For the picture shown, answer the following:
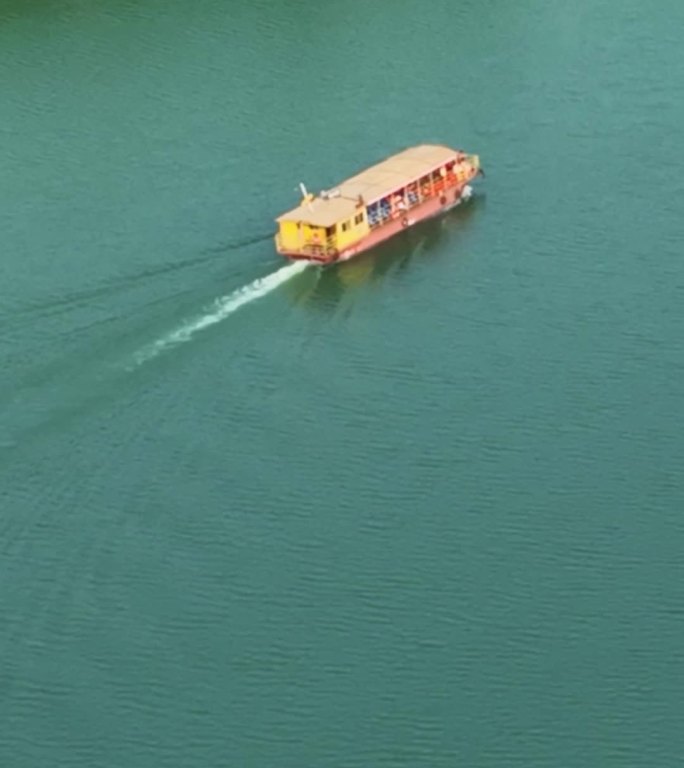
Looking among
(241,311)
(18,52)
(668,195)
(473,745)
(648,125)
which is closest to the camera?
(473,745)

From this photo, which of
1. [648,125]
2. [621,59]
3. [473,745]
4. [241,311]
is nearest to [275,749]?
[473,745]

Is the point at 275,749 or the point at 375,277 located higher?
the point at 375,277

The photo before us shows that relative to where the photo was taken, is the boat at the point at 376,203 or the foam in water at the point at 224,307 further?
the boat at the point at 376,203

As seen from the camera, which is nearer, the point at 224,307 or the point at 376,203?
the point at 224,307

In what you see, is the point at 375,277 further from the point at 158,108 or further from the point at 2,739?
the point at 2,739

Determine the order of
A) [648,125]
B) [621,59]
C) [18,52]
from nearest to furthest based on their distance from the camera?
[648,125], [621,59], [18,52]

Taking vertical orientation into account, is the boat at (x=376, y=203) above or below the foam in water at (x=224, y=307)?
above
